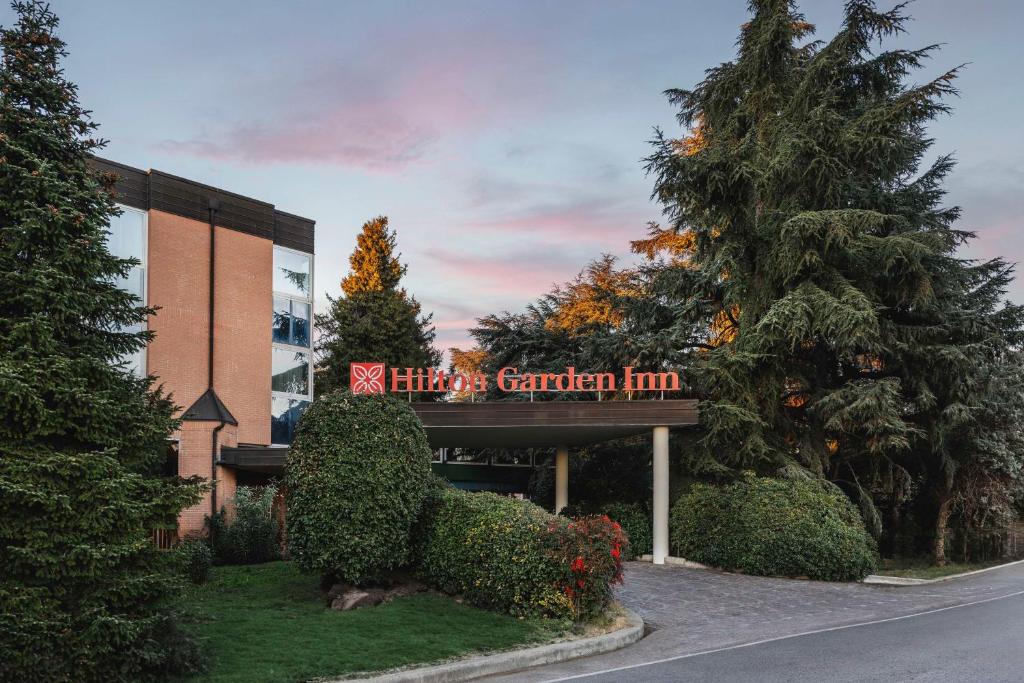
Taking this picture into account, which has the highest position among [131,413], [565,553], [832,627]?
[131,413]

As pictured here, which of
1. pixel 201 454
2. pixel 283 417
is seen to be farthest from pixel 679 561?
pixel 283 417

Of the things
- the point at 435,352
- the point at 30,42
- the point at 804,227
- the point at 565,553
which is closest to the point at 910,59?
the point at 804,227

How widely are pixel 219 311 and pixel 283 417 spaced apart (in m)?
3.77

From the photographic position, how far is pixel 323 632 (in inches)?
450

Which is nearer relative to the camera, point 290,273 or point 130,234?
point 130,234

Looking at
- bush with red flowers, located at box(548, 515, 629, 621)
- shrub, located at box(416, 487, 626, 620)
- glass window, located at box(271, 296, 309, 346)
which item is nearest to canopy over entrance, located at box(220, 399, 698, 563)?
glass window, located at box(271, 296, 309, 346)

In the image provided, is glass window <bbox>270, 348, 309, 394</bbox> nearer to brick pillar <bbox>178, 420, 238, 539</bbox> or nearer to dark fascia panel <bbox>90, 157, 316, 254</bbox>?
dark fascia panel <bbox>90, 157, 316, 254</bbox>

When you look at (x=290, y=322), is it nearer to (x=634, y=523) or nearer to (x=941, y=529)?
(x=634, y=523)

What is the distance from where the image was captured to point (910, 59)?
26844 millimetres

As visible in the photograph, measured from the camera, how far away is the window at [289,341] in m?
27.3

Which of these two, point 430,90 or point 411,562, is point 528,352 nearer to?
point 430,90

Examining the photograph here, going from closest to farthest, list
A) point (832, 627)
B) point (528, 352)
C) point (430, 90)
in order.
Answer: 1. point (832, 627)
2. point (430, 90)
3. point (528, 352)

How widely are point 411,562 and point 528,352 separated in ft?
78.7

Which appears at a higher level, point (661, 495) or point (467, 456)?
point (661, 495)
